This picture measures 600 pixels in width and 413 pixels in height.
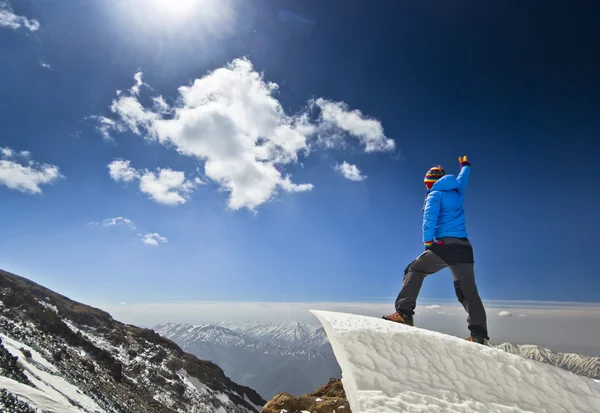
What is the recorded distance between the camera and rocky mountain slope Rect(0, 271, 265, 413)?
3073 centimetres

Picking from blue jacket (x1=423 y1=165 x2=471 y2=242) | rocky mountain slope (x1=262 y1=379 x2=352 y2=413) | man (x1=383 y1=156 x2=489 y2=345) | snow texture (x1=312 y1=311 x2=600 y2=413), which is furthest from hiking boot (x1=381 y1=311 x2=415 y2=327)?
rocky mountain slope (x1=262 y1=379 x2=352 y2=413)

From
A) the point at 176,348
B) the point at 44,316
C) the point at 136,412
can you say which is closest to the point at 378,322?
the point at 136,412

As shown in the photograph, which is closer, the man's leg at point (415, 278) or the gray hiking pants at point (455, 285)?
the gray hiking pants at point (455, 285)

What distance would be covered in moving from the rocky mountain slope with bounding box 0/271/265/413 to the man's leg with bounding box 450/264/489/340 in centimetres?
2516

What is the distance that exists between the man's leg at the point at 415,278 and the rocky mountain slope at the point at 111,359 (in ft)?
79.3

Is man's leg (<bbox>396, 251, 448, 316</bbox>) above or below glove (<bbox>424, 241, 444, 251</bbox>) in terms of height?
below

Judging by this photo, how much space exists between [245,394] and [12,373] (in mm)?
76543

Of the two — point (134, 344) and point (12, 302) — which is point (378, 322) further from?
point (134, 344)

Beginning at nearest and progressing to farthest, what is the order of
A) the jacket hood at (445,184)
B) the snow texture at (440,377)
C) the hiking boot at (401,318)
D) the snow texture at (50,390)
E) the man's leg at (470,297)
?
1. the snow texture at (440,377)
2. the man's leg at (470,297)
3. the hiking boot at (401,318)
4. the jacket hood at (445,184)
5. the snow texture at (50,390)

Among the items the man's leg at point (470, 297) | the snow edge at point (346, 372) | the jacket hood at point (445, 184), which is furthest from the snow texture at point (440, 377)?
the jacket hood at point (445, 184)

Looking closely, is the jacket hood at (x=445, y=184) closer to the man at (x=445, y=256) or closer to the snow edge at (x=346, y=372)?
the man at (x=445, y=256)

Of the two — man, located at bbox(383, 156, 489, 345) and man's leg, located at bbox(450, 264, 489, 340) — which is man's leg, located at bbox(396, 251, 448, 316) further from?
man's leg, located at bbox(450, 264, 489, 340)

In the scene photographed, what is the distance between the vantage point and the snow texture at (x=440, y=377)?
135 inches

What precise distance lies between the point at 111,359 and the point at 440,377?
57.9 meters
